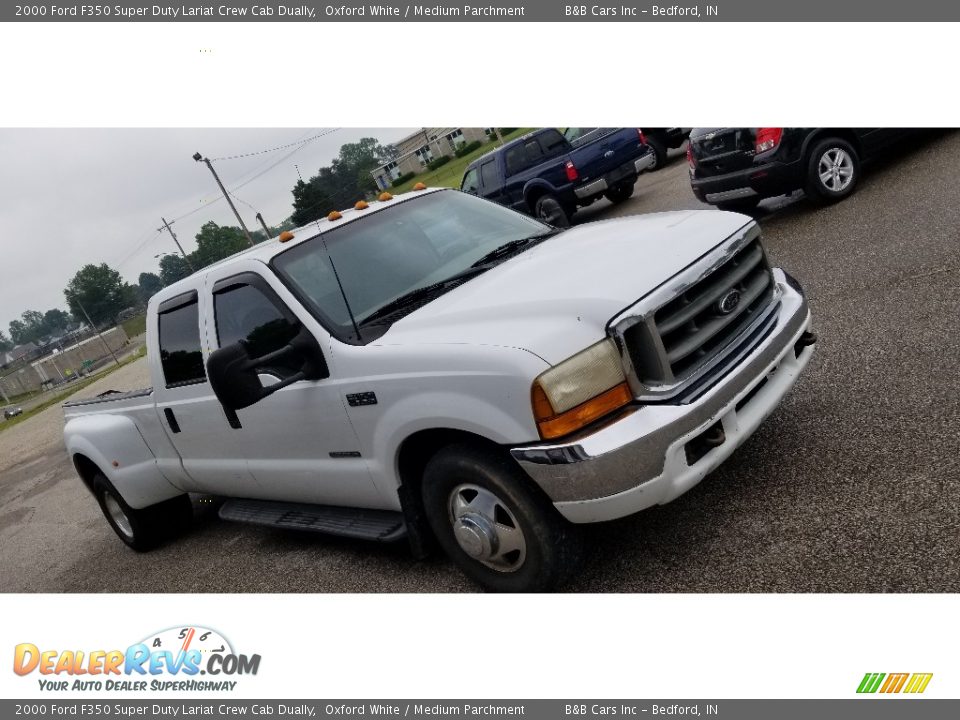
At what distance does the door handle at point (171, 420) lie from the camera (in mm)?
4768

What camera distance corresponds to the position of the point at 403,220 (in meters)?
4.16

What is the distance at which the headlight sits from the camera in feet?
8.74

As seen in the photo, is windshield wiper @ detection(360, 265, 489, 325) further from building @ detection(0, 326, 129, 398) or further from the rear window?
building @ detection(0, 326, 129, 398)

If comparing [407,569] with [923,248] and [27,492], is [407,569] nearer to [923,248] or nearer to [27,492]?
[923,248]

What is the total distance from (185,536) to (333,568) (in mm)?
2356

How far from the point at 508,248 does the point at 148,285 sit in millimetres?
2756

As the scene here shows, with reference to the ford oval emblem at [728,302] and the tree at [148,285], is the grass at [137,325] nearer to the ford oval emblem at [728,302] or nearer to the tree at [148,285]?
the tree at [148,285]

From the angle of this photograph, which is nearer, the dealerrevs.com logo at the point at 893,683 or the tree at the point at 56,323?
the dealerrevs.com logo at the point at 893,683

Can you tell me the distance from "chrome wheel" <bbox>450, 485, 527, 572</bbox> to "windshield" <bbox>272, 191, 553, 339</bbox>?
3.31 feet

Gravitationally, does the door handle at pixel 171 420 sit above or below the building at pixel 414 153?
below

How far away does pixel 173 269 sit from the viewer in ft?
15.8

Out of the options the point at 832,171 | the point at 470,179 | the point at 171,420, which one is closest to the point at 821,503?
the point at 171,420

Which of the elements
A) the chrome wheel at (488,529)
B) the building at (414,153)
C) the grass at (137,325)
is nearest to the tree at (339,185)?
the building at (414,153)

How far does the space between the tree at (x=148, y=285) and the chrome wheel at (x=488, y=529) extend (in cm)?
302
